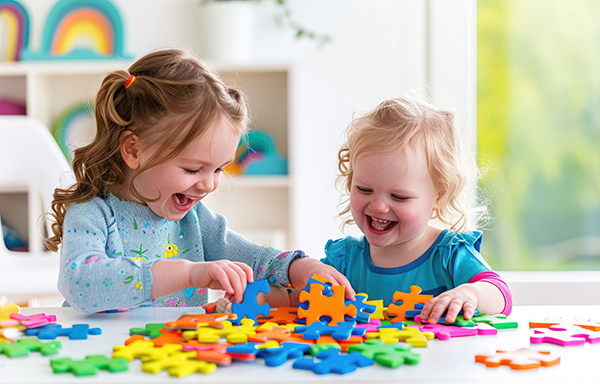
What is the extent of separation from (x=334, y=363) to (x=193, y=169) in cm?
52

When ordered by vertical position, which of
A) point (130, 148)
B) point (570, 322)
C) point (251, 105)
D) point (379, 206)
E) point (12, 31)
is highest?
point (12, 31)

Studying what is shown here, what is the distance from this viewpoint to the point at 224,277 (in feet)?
2.58

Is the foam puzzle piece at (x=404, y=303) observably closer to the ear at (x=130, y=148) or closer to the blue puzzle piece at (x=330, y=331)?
the blue puzzle piece at (x=330, y=331)

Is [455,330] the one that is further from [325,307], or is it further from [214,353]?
[214,353]

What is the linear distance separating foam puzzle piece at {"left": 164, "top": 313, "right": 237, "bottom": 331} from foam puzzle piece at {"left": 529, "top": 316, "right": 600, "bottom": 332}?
1.42 feet

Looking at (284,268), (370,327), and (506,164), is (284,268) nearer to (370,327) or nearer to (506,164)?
(370,327)

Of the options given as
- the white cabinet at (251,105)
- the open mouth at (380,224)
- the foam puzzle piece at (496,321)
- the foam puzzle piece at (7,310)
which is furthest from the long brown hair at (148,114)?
the white cabinet at (251,105)

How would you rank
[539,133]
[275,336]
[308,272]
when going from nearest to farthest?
1. [275,336]
2. [308,272]
3. [539,133]

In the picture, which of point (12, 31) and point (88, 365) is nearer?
point (88, 365)

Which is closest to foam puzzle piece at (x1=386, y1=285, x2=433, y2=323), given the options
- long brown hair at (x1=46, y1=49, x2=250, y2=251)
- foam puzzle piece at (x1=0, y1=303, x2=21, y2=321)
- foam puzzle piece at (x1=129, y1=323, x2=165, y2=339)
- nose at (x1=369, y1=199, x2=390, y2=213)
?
nose at (x1=369, y1=199, x2=390, y2=213)

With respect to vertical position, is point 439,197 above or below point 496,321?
above

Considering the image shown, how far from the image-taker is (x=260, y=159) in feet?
8.75

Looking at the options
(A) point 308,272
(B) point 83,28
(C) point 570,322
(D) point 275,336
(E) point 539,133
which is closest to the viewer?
(D) point 275,336

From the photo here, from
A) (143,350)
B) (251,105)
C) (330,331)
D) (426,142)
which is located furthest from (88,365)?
(251,105)
